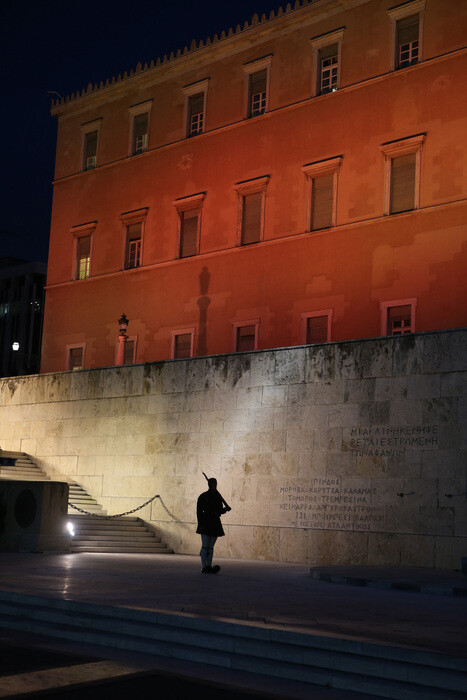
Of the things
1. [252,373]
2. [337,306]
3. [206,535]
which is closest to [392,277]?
[337,306]

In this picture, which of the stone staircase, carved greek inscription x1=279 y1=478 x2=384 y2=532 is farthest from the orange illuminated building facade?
the stone staircase

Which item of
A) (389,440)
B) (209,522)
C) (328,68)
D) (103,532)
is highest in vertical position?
(328,68)

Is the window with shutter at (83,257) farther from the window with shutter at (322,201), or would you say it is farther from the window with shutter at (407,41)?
the window with shutter at (407,41)

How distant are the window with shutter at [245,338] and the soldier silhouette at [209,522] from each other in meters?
12.2

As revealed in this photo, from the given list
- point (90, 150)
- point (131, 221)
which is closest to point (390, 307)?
point (131, 221)

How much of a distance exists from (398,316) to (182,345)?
793 centimetres

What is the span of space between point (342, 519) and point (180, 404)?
5693 mm

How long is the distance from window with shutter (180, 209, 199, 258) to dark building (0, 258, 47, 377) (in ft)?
171

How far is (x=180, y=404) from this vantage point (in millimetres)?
22219

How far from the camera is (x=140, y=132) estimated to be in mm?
32188

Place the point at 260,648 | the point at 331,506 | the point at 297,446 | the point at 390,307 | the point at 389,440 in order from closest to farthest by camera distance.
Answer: the point at 260,648 < the point at 389,440 < the point at 331,506 < the point at 297,446 < the point at 390,307

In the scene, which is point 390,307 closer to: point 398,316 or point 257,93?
point 398,316

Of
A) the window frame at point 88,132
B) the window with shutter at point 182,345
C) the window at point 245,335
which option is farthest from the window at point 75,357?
the window at point 245,335

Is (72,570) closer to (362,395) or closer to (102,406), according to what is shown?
(362,395)
